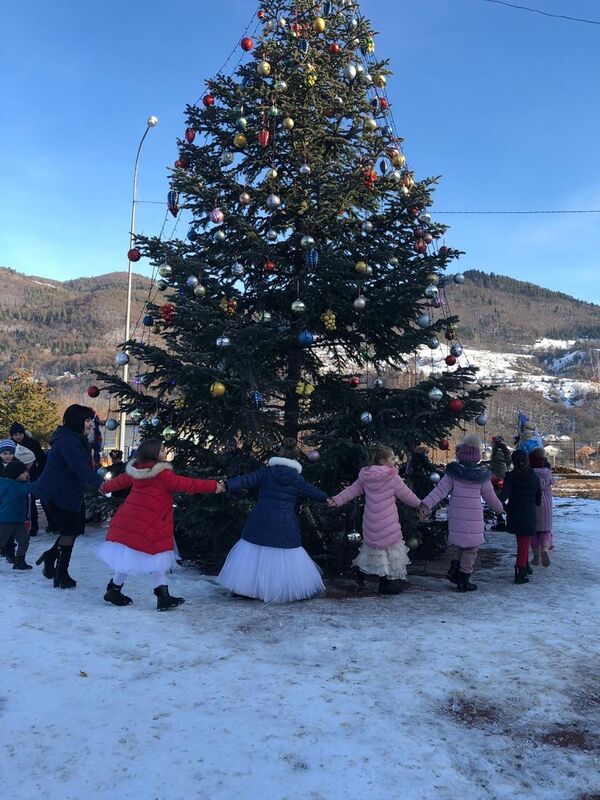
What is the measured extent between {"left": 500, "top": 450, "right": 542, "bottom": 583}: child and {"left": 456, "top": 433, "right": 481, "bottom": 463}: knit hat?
1.05 metres

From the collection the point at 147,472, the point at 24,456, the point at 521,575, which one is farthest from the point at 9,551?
the point at 521,575

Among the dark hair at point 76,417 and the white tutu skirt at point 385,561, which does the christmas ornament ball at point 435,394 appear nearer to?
the white tutu skirt at point 385,561

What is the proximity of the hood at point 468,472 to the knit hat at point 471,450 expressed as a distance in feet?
0.21

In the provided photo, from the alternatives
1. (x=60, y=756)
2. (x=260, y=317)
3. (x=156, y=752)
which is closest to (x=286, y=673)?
(x=156, y=752)

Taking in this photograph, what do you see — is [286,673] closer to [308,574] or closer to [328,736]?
[328,736]

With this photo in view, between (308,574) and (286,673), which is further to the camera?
(308,574)

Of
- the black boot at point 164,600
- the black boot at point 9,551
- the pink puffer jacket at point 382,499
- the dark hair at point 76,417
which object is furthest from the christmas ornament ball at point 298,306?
the black boot at point 9,551

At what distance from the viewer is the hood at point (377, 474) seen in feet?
22.5

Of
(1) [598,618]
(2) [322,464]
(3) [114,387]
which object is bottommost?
(1) [598,618]

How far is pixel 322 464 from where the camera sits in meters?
7.61

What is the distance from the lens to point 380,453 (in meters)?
6.98

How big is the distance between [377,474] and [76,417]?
361 cm

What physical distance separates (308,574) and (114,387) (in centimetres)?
384

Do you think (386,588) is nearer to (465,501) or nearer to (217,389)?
(465,501)
